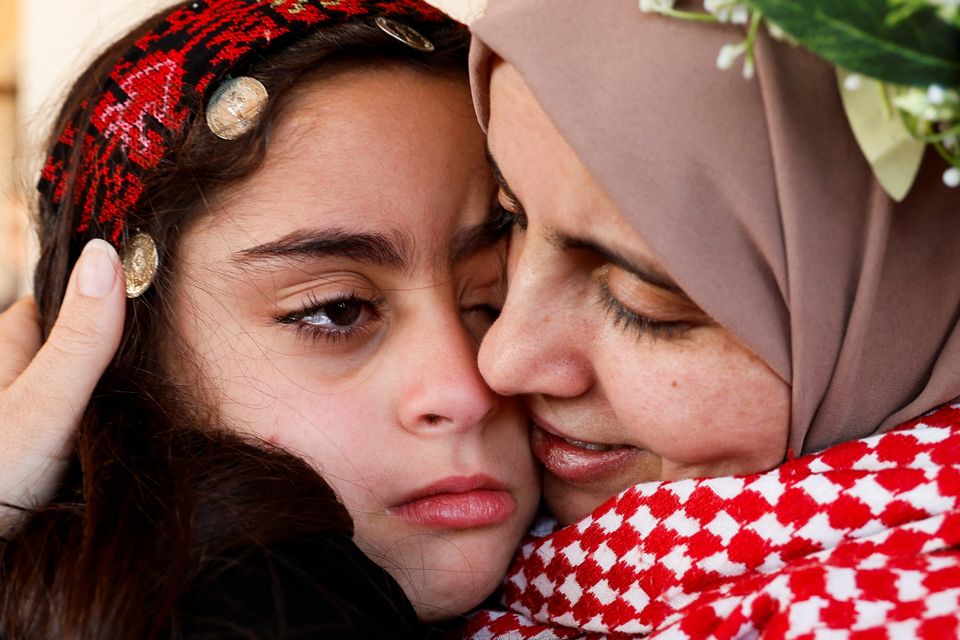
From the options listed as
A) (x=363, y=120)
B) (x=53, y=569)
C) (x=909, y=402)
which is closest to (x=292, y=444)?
(x=53, y=569)

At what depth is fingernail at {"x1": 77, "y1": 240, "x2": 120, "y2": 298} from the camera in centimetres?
128

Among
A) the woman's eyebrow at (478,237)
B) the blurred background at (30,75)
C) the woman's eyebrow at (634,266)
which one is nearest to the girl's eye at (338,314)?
the woman's eyebrow at (478,237)

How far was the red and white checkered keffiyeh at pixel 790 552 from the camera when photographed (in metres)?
0.88

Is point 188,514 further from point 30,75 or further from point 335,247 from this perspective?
point 30,75

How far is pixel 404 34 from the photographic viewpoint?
1.41 m

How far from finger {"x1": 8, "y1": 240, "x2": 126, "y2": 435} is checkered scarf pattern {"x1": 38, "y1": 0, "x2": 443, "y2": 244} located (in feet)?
0.39

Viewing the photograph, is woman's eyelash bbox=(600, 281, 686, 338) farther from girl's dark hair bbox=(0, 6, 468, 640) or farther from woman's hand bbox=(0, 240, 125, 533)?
woman's hand bbox=(0, 240, 125, 533)

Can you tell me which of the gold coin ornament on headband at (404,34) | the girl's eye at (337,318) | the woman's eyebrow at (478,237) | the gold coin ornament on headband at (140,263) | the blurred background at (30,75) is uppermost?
the gold coin ornament on headband at (404,34)

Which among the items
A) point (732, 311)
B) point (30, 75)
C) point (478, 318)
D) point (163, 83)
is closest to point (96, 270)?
point (163, 83)

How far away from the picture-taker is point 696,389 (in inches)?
41.3

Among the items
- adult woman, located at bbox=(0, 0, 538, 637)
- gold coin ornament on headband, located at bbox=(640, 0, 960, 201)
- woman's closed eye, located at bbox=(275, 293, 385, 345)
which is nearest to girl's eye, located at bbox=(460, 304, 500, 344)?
adult woman, located at bbox=(0, 0, 538, 637)

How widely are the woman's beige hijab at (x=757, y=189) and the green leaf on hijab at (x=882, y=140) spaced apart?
9cm

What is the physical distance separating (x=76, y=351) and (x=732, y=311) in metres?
0.78

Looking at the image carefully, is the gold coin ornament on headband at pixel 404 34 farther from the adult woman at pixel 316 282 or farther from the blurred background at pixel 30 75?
the blurred background at pixel 30 75
